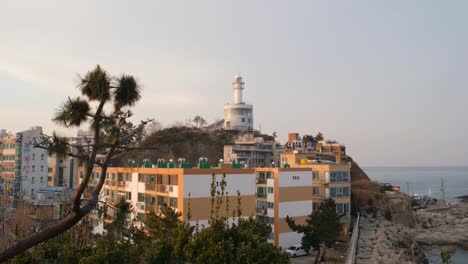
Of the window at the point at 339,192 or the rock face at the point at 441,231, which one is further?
the rock face at the point at 441,231

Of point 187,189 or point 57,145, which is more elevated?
point 57,145

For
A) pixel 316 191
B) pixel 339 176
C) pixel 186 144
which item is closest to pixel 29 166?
pixel 186 144

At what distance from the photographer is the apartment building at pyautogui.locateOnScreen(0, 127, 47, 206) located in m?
66.9

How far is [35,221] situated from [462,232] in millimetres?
59330

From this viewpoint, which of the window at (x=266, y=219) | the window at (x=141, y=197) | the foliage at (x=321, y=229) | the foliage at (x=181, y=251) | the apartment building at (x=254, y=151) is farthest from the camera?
the apartment building at (x=254, y=151)

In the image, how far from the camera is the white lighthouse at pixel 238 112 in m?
98.1

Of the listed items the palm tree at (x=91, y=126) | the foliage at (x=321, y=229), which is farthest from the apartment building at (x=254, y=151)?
the palm tree at (x=91, y=126)

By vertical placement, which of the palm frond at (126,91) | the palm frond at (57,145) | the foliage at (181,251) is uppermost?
the palm frond at (126,91)

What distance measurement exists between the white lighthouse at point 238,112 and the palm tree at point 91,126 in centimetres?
8733

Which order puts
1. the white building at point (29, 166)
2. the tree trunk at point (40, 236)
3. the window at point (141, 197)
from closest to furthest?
1. the tree trunk at point (40, 236)
2. the window at point (141, 197)
3. the white building at point (29, 166)

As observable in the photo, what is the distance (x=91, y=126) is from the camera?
9.65 metres

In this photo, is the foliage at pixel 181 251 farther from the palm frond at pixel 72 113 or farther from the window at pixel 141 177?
the window at pixel 141 177

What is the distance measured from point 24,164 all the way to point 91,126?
215 feet

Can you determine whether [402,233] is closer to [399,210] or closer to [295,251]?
[399,210]
